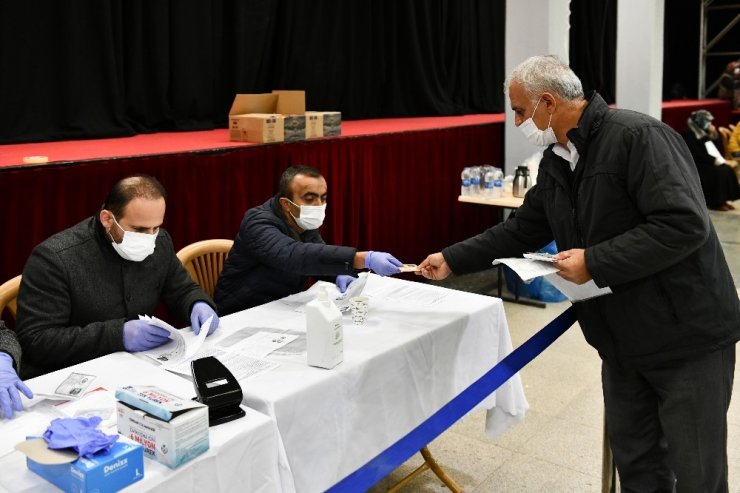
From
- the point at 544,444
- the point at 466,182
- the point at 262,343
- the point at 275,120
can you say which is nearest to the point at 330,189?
the point at 275,120

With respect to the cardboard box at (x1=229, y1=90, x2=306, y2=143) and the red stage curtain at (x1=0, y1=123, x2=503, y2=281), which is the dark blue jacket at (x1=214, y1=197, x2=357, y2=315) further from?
the cardboard box at (x1=229, y1=90, x2=306, y2=143)

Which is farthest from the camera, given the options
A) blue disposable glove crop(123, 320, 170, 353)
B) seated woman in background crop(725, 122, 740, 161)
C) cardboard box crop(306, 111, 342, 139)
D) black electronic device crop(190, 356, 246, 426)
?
seated woman in background crop(725, 122, 740, 161)

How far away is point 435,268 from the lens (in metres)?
2.48

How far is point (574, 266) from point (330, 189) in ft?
9.12

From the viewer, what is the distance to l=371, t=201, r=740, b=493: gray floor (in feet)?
9.00

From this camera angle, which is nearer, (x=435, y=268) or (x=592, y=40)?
(x=435, y=268)

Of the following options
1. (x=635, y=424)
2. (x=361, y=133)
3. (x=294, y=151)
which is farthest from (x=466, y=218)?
(x=635, y=424)

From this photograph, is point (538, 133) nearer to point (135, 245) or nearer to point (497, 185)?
point (135, 245)

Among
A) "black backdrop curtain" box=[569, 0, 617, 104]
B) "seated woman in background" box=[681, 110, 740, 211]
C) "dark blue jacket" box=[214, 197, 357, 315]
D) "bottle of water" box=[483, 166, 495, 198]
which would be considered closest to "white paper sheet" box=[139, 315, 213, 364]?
"dark blue jacket" box=[214, 197, 357, 315]

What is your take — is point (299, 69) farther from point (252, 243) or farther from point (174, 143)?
point (252, 243)

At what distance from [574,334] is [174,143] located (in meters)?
2.48

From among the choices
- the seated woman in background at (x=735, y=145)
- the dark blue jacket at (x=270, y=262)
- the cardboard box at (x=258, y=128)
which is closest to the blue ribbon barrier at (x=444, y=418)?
the dark blue jacket at (x=270, y=262)

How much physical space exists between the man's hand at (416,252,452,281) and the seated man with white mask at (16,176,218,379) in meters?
0.70

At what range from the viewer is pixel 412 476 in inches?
102
